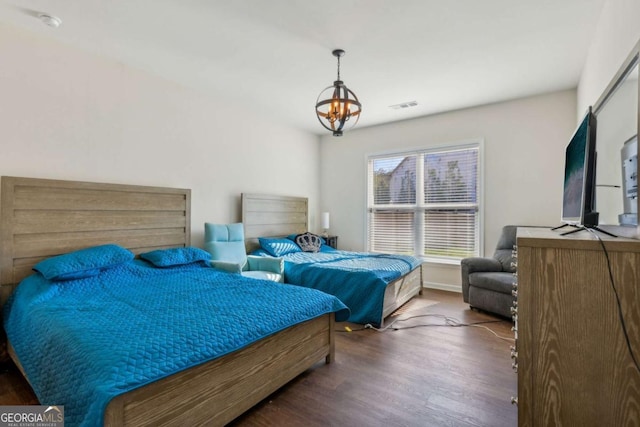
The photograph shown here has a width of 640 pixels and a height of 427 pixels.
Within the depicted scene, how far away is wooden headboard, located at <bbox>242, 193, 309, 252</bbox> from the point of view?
426cm

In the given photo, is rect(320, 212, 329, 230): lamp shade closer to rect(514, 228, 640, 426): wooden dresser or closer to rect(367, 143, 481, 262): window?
rect(367, 143, 481, 262): window

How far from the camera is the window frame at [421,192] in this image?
167 inches

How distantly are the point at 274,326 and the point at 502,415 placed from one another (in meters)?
1.40

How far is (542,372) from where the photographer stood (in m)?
1.13

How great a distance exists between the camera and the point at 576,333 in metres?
1.08

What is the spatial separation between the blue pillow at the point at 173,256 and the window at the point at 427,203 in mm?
2966

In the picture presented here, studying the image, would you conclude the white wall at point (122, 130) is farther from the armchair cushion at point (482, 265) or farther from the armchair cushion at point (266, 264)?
the armchair cushion at point (482, 265)

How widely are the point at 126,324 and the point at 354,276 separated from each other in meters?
2.14

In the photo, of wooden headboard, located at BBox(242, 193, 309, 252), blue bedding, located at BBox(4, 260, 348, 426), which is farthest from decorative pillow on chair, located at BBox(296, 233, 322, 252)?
blue bedding, located at BBox(4, 260, 348, 426)

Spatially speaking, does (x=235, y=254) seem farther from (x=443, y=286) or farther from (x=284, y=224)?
(x=443, y=286)

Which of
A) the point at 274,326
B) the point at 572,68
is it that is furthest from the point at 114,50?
the point at 572,68

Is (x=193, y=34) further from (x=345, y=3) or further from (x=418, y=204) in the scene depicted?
(x=418, y=204)

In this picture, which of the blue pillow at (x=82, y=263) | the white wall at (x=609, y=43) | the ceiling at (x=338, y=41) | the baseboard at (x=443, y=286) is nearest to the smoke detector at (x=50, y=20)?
the ceiling at (x=338, y=41)

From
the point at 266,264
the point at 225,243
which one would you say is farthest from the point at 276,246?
the point at 225,243
